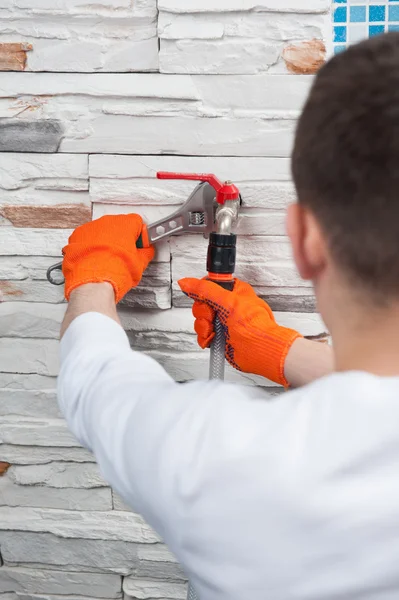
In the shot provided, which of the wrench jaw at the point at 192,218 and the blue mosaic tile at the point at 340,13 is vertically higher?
the blue mosaic tile at the point at 340,13

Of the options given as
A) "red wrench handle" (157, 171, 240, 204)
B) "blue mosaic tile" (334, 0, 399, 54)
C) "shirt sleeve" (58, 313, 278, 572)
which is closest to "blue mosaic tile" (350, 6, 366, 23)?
"blue mosaic tile" (334, 0, 399, 54)

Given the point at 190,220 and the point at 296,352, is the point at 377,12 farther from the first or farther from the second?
the point at 296,352

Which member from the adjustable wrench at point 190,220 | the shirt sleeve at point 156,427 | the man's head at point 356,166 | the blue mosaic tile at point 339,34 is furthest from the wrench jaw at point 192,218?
the man's head at point 356,166

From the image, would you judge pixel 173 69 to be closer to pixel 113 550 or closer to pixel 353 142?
pixel 353 142

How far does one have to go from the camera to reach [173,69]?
3.85ft

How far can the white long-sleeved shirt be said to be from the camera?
60 cm

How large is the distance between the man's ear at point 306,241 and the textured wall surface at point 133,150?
0.51 m

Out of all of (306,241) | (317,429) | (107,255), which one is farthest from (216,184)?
(317,429)

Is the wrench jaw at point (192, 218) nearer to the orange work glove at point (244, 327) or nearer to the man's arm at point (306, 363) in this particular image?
the orange work glove at point (244, 327)

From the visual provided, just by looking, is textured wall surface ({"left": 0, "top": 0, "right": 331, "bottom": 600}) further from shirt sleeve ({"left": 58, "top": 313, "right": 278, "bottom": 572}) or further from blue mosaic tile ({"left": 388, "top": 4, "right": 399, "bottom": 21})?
shirt sleeve ({"left": 58, "top": 313, "right": 278, "bottom": 572})

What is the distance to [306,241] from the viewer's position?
0.69 m

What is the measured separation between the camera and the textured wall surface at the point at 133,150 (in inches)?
45.6

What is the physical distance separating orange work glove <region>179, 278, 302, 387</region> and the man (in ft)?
1.39

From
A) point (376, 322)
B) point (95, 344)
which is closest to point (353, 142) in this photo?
point (376, 322)
